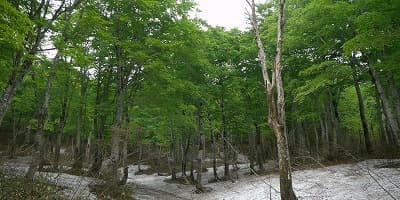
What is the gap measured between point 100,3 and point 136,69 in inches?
145

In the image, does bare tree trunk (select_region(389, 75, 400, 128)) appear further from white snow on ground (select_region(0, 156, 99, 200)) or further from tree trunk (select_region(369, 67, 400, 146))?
white snow on ground (select_region(0, 156, 99, 200))

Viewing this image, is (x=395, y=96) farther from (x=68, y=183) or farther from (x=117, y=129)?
(x=68, y=183)

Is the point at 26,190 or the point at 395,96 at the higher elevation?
the point at 395,96

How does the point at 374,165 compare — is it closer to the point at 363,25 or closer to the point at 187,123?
the point at 363,25

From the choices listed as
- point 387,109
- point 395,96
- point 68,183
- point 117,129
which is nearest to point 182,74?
point 117,129

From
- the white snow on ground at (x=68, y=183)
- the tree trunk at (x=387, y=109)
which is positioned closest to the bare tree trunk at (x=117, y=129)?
the white snow on ground at (x=68, y=183)

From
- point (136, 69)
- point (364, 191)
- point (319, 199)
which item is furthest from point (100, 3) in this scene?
point (364, 191)

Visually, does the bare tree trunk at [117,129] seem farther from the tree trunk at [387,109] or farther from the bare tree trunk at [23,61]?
the tree trunk at [387,109]

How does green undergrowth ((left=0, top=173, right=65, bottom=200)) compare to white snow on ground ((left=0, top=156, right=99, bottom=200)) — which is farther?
white snow on ground ((left=0, top=156, right=99, bottom=200))

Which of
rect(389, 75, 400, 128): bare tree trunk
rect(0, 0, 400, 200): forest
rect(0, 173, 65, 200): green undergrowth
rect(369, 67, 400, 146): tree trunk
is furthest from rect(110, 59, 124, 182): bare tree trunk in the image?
rect(389, 75, 400, 128): bare tree trunk

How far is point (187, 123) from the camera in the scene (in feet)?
59.9

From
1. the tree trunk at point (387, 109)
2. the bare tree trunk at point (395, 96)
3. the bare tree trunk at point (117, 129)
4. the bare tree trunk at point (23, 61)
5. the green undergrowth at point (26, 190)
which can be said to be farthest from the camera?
the bare tree trunk at point (117, 129)

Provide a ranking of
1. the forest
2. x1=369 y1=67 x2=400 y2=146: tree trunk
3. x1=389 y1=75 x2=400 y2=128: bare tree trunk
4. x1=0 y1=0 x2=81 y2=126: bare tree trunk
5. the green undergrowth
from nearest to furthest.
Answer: the green undergrowth < the forest < x1=0 y1=0 x2=81 y2=126: bare tree trunk < x1=369 y1=67 x2=400 y2=146: tree trunk < x1=389 y1=75 x2=400 y2=128: bare tree trunk

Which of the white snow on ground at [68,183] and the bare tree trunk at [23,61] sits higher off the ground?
the bare tree trunk at [23,61]
